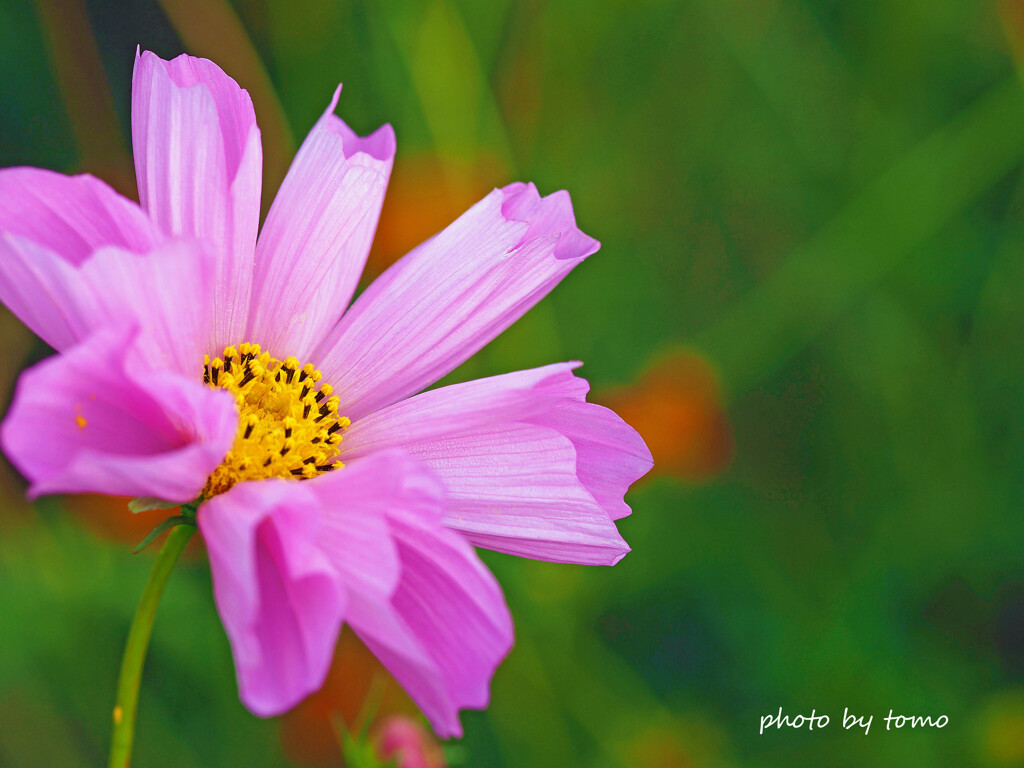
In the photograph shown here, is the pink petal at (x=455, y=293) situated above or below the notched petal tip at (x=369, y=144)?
below

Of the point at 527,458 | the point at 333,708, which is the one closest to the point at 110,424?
the point at 527,458

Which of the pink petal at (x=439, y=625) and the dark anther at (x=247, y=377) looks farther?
the dark anther at (x=247, y=377)

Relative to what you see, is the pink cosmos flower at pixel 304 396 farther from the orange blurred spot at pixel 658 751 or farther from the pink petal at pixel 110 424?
the orange blurred spot at pixel 658 751

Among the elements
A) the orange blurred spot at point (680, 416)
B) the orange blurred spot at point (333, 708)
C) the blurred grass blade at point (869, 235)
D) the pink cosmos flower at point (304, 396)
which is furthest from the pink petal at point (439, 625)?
the blurred grass blade at point (869, 235)

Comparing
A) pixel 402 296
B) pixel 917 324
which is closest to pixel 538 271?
pixel 402 296

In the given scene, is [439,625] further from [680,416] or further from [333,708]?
[680,416]

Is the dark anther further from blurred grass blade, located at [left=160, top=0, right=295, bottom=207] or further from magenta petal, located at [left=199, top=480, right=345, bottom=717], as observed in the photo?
blurred grass blade, located at [left=160, top=0, right=295, bottom=207]

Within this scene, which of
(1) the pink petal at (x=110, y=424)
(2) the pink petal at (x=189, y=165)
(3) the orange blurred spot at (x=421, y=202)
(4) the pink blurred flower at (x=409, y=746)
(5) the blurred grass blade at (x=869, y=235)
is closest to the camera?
(1) the pink petal at (x=110, y=424)
